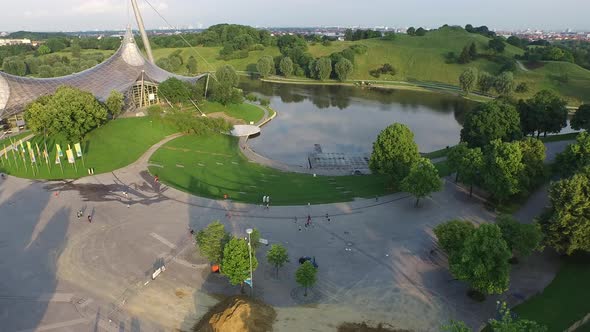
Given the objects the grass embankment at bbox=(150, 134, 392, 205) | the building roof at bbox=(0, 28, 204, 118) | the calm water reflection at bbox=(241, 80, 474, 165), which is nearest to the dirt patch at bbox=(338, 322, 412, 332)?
the grass embankment at bbox=(150, 134, 392, 205)

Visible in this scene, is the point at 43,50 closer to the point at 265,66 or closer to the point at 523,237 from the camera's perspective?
the point at 265,66

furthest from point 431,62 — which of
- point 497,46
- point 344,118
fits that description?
point 344,118

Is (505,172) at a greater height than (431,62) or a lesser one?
lesser

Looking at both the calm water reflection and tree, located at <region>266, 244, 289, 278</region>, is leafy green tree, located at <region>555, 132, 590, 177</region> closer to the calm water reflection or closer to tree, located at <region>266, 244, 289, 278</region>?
the calm water reflection

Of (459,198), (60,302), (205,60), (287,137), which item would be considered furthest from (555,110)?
(205,60)

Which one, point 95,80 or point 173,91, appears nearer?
point 173,91

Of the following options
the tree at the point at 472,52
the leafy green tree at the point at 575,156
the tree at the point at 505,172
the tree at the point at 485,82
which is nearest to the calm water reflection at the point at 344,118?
the tree at the point at 485,82
